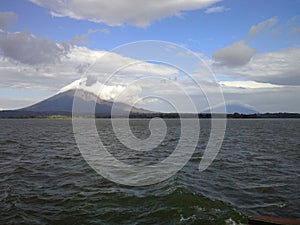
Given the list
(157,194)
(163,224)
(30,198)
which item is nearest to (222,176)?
(157,194)

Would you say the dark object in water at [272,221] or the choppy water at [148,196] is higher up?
the dark object in water at [272,221]

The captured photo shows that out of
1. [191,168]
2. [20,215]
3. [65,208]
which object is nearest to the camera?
[20,215]

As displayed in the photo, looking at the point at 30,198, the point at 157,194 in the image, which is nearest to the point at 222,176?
the point at 157,194

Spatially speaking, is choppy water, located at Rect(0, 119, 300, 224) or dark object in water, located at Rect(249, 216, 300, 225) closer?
dark object in water, located at Rect(249, 216, 300, 225)

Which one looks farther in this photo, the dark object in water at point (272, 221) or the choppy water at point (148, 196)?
the choppy water at point (148, 196)

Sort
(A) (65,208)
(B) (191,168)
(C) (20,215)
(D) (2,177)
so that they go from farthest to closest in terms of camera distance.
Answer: (B) (191,168), (D) (2,177), (A) (65,208), (C) (20,215)

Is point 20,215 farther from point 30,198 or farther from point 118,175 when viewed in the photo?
point 118,175

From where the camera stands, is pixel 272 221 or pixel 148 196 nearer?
pixel 272 221

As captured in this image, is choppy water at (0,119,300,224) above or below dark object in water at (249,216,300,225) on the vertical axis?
below

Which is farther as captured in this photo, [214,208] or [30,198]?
[30,198]

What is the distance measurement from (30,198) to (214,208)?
31.4 ft

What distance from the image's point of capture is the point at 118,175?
2294 cm

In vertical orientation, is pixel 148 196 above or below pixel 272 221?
below

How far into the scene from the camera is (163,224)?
528 inches
